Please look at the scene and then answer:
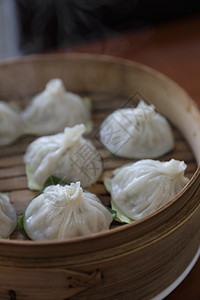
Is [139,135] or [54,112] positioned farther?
[54,112]

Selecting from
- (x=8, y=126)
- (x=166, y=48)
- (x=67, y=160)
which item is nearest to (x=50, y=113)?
(x=8, y=126)

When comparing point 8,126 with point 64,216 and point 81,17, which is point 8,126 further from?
point 81,17

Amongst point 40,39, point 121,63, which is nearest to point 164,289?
point 121,63

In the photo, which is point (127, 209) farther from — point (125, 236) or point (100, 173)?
point (125, 236)

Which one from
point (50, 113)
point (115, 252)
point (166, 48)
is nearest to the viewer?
point (115, 252)

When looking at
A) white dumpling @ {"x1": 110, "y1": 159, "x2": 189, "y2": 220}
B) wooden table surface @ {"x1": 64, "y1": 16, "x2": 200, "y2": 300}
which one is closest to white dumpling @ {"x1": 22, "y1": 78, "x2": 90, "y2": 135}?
white dumpling @ {"x1": 110, "y1": 159, "x2": 189, "y2": 220}

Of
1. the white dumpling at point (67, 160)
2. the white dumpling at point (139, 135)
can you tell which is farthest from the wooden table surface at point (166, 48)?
the white dumpling at point (67, 160)
